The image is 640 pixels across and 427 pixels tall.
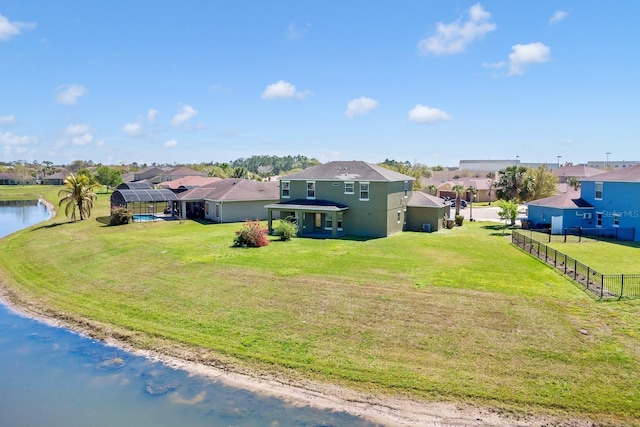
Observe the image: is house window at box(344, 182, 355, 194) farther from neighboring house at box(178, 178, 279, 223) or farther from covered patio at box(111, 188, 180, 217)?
covered patio at box(111, 188, 180, 217)

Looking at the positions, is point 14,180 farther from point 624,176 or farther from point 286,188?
point 624,176

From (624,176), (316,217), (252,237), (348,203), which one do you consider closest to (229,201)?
(316,217)

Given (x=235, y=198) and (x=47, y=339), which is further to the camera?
(x=235, y=198)

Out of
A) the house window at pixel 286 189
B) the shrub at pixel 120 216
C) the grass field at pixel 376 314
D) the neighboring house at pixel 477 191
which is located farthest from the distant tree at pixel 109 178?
the grass field at pixel 376 314

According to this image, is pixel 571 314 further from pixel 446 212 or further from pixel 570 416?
pixel 446 212

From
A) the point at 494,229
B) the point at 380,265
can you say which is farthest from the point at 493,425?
the point at 494,229
